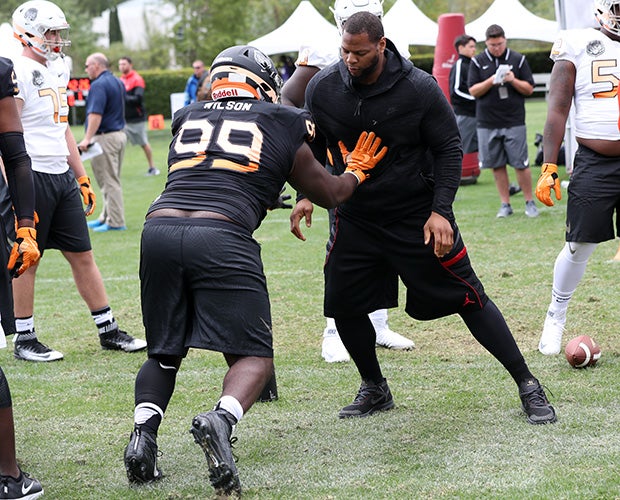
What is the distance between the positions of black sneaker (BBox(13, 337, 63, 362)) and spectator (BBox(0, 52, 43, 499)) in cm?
208

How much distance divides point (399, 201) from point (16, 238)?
1865 mm

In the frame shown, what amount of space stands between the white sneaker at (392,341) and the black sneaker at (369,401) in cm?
126

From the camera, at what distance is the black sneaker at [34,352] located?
6719 mm

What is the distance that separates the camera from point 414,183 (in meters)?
4.82

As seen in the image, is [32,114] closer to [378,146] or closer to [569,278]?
[378,146]

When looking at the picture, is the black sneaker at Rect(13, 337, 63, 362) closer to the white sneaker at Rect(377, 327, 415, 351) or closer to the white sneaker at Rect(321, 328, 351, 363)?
the white sneaker at Rect(321, 328, 351, 363)

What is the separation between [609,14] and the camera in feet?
18.5

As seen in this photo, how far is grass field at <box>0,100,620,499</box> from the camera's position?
13.6 ft

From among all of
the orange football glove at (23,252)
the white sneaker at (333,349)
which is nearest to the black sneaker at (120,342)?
the white sneaker at (333,349)

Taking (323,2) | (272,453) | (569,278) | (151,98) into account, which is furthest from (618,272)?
(323,2)

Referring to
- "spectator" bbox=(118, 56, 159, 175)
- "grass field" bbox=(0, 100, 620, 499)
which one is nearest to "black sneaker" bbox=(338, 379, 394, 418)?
"grass field" bbox=(0, 100, 620, 499)

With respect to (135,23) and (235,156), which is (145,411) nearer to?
(235,156)

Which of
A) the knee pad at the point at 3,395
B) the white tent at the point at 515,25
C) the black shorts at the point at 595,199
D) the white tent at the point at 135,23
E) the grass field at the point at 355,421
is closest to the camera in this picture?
the knee pad at the point at 3,395

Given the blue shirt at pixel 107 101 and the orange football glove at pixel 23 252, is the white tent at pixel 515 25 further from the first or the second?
the orange football glove at pixel 23 252
